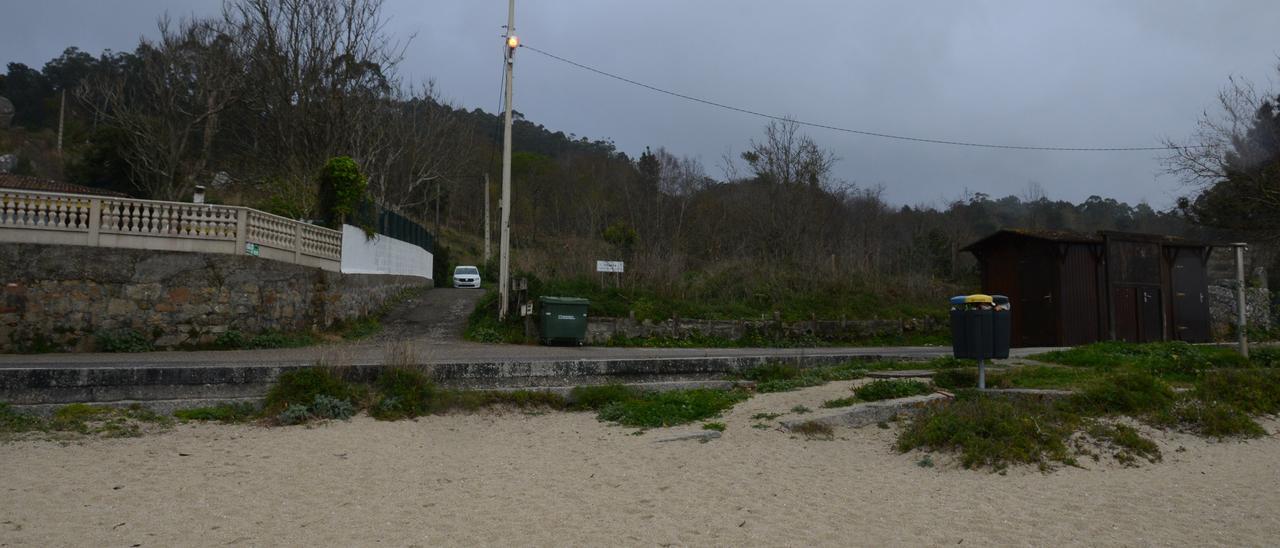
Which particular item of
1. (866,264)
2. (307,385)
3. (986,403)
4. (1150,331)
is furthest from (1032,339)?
(307,385)

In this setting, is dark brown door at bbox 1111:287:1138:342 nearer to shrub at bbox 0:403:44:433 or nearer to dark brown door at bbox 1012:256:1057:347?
dark brown door at bbox 1012:256:1057:347

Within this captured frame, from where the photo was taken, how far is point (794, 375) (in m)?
11.3

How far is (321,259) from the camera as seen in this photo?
56.0ft

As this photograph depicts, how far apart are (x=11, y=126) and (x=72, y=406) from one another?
182 ft

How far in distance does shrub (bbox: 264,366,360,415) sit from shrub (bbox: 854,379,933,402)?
20.7 ft

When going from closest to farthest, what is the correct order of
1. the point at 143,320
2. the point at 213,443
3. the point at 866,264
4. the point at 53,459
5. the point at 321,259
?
the point at 53,459 < the point at 213,443 < the point at 143,320 < the point at 321,259 < the point at 866,264

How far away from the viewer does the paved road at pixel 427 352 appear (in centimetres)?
1067

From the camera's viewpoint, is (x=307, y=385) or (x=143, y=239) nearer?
(x=307, y=385)

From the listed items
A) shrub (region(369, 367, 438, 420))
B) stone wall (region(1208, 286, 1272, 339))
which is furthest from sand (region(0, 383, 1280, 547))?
stone wall (region(1208, 286, 1272, 339))

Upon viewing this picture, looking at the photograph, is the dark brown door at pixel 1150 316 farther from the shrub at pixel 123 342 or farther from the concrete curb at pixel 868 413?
the shrub at pixel 123 342

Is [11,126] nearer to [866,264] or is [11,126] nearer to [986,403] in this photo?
[866,264]

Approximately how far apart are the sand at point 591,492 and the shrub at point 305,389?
568mm

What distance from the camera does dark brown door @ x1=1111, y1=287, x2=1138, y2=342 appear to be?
17.4 m

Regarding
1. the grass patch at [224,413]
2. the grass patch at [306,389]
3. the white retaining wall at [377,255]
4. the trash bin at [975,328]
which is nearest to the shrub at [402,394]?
the grass patch at [306,389]
